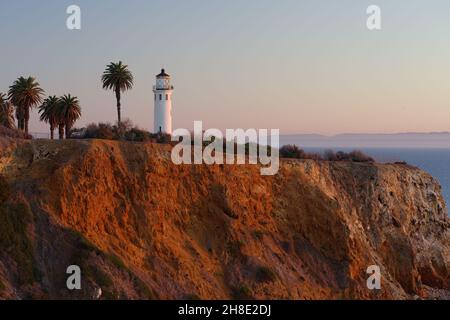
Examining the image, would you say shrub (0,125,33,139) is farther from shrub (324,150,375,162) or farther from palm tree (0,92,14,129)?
shrub (324,150,375,162)

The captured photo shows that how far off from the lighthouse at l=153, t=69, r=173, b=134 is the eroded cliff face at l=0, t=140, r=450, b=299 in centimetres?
1465

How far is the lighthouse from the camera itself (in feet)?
195

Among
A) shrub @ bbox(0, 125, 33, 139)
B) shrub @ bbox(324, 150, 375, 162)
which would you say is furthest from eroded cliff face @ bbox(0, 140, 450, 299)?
shrub @ bbox(324, 150, 375, 162)

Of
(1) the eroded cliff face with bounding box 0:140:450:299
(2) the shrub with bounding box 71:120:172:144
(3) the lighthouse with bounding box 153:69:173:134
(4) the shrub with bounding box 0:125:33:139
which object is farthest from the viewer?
(3) the lighthouse with bounding box 153:69:173:134

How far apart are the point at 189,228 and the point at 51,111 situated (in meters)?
16.0

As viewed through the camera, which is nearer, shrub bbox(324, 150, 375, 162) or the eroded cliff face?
the eroded cliff face

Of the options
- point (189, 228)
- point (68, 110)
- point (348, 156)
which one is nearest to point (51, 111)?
point (68, 110)

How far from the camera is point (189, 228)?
4184 centimetres

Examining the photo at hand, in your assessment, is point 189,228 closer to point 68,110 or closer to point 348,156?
point 68,110

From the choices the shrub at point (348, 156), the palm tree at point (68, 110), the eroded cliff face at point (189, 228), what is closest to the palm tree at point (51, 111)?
the palm tree at point (68, 110)

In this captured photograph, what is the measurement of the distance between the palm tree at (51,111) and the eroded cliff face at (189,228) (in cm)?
1131

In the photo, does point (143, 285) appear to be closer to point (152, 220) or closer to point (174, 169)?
point (152, 220)

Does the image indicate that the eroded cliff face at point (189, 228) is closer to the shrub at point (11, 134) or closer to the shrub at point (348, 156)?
the shrub at point (11, 134)
